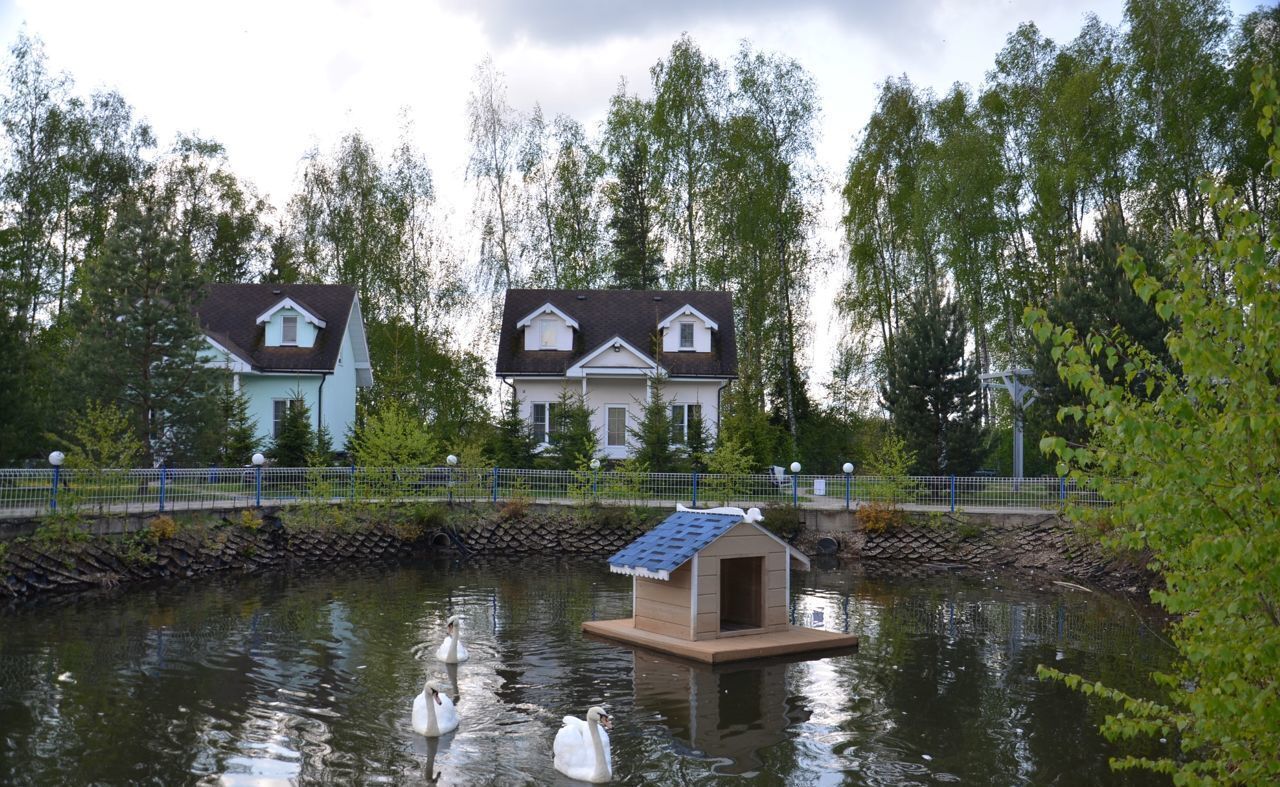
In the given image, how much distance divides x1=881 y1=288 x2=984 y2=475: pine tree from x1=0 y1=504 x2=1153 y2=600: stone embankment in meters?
4.71

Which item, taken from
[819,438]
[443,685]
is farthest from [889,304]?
[443,685]

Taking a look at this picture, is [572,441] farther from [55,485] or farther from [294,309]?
[55,485]

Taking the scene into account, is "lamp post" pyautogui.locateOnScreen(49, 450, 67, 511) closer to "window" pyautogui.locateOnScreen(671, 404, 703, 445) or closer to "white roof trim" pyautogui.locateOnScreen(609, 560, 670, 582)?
"white roof trim" pyautogui.locateOnScreen(609, 560, 670, 582)

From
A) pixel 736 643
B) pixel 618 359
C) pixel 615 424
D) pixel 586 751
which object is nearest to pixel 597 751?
pixel 586 751

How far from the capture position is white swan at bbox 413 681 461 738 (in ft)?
37.7

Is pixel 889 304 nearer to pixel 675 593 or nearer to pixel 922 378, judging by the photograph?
pixel 922 378

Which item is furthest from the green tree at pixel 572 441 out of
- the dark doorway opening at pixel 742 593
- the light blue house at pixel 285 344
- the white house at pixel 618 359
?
the dark doorway opening at pixel 742 593

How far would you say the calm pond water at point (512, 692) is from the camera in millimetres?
10695

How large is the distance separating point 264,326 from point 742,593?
1093 inches

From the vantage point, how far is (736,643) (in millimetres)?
16078

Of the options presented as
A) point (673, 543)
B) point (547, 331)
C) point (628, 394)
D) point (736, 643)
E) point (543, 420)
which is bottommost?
point (736, 643)

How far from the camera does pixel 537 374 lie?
39188 millimetres

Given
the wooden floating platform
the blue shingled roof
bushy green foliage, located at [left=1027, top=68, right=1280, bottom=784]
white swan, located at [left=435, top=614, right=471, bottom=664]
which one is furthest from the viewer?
the blue shingled roof

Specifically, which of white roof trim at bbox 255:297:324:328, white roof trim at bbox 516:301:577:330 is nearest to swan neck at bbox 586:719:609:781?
white roof trim at bbox 516:301:577:330
